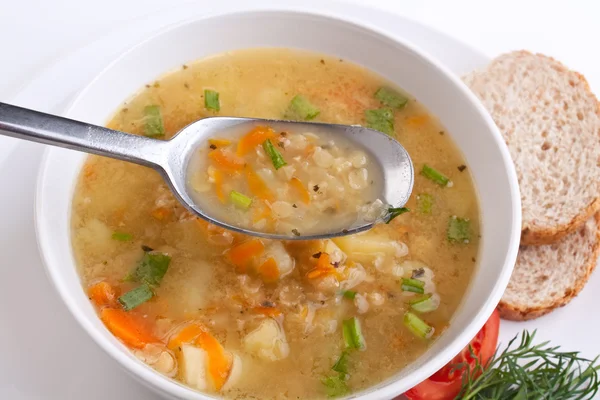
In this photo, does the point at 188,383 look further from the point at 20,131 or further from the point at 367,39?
the point at 367,39

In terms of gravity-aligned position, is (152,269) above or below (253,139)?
below

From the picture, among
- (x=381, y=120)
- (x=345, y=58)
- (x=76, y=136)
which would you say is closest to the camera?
(x=76, y=136)

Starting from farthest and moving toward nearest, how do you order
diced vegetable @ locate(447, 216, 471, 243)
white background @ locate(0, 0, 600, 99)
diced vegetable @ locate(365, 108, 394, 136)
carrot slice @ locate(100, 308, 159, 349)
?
1. white background @ locate(0, 0, 600, 99)
2. diced vegetable @ locate(365, 108, 394, 136)
3. diced vegetable @ locate(447, 216, 471, 243)
4. carrot slice @ locate(100, 308, 159, 349)

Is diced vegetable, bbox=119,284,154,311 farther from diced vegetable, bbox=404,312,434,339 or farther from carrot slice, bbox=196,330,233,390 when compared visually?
diced vegetable, bbox=404,312,434,339

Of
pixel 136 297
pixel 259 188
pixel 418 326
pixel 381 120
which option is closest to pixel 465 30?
pixel 381 120

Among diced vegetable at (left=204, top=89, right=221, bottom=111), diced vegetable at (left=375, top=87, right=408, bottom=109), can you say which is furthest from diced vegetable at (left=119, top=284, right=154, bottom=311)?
diced vegetable at (left=375, top=87, right=408, bottom=109)

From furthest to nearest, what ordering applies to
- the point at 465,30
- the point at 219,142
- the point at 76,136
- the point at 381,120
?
the point at 465,30
the point at 381,120
the point at 219,142
the point at 76,136

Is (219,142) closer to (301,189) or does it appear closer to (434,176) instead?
(301,189)
